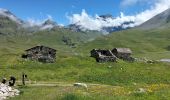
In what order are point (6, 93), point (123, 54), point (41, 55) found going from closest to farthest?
point (6, 93) → point (41, 55) → point (123, 54)

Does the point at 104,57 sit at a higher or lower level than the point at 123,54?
lower

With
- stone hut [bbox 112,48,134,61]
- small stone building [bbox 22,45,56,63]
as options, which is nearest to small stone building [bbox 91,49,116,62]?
stone hut [bbox 112,48,134,61]

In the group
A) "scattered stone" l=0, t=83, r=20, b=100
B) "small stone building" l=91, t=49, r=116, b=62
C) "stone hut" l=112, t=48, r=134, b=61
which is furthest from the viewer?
"stone hut" l=112, t=48, r=134, b=61

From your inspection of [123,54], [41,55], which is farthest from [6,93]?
[123,54]

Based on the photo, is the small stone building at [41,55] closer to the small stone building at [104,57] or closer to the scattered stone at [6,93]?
the small stone building at [104,57]

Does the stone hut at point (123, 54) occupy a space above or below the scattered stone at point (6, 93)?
above

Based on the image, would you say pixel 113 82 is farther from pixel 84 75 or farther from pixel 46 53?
pixel 46 53

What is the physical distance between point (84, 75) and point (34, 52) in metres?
29.5

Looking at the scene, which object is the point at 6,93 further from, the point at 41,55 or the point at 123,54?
the point at 123,54

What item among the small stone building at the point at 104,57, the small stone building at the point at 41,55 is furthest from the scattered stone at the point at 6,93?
the small stone building at the point at 104,57

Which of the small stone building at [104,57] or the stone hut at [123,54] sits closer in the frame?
the small stone building at [104,57]

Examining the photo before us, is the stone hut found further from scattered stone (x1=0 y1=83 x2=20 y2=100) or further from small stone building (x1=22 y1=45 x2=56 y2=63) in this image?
scattered stone (x1=0 y1=83 x2=20 y2=100)

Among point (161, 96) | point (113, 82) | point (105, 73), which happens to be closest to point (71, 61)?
point (105, 73)

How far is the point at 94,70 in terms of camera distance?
92.2 m
